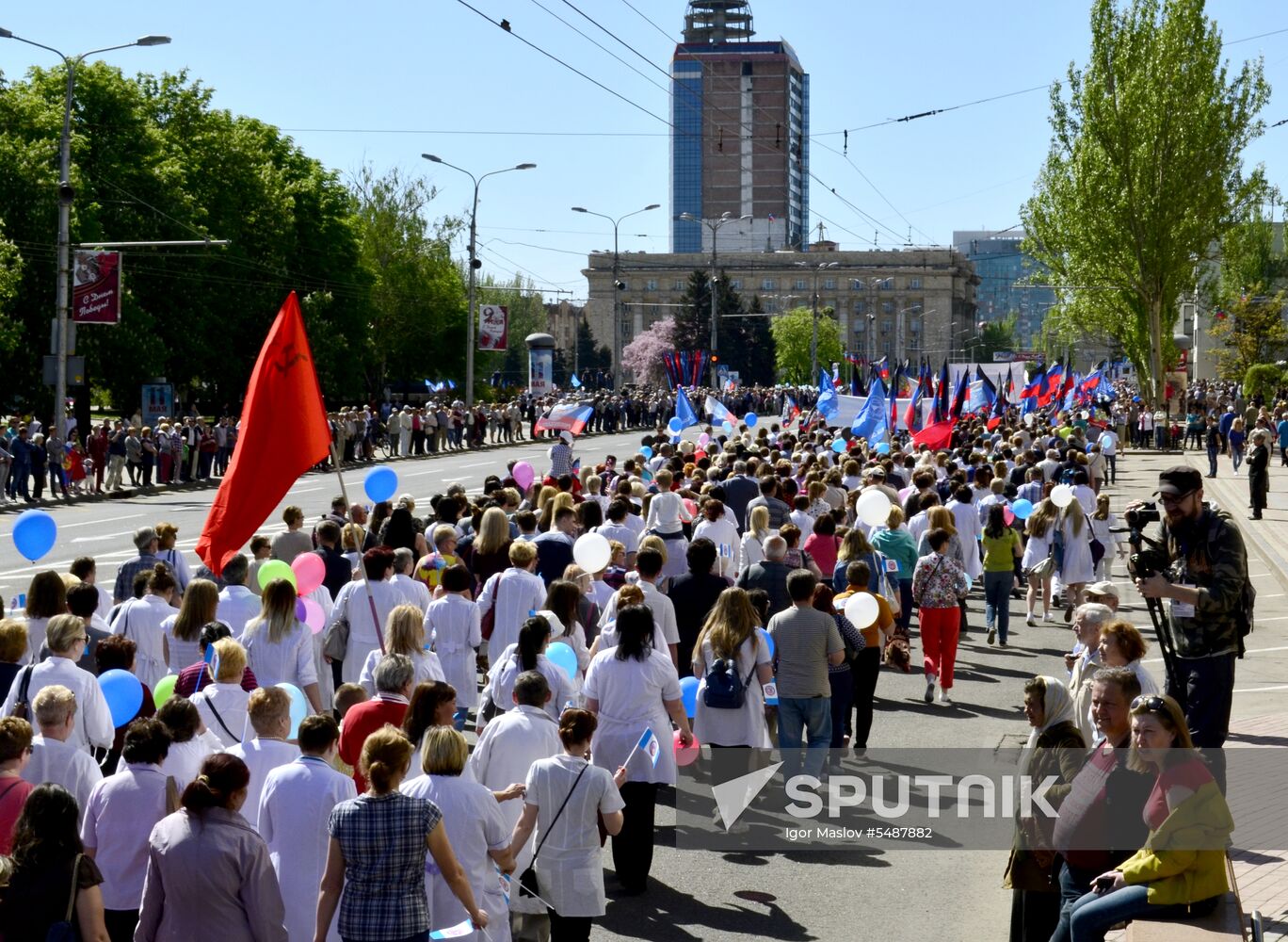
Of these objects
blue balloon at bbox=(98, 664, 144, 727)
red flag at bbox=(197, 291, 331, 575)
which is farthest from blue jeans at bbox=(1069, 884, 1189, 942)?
blue balloon at bbox=(98, 664, 144, 727)

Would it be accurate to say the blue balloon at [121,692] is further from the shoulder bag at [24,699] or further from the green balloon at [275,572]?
the green balloon at [275,572]

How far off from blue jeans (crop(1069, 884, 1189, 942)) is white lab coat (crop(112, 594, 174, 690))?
5443 millimetres

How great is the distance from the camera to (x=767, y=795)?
393 inches

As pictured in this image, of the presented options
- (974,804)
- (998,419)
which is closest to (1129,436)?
(998,419)

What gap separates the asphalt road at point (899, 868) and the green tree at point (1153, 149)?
29.1 meters

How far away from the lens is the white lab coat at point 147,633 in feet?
30.1

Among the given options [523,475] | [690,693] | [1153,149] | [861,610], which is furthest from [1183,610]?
[1153,149]

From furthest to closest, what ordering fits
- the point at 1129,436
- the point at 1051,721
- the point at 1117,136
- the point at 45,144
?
the point at 1129,436, the point at 1117,136, the point at 45,144, the point at 1051,721

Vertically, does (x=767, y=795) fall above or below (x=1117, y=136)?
below

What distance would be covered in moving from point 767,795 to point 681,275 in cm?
15200

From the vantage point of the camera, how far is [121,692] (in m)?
7.61

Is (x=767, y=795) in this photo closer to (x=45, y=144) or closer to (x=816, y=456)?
(x=816, y=456)

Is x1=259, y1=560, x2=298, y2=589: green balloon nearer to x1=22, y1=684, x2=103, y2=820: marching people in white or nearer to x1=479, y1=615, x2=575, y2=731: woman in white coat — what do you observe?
x1=479, y1=615, x2=575, y2=731: woman in white coat

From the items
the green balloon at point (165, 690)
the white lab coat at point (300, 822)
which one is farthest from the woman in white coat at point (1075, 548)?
the white lab coat at point (300, 822)
